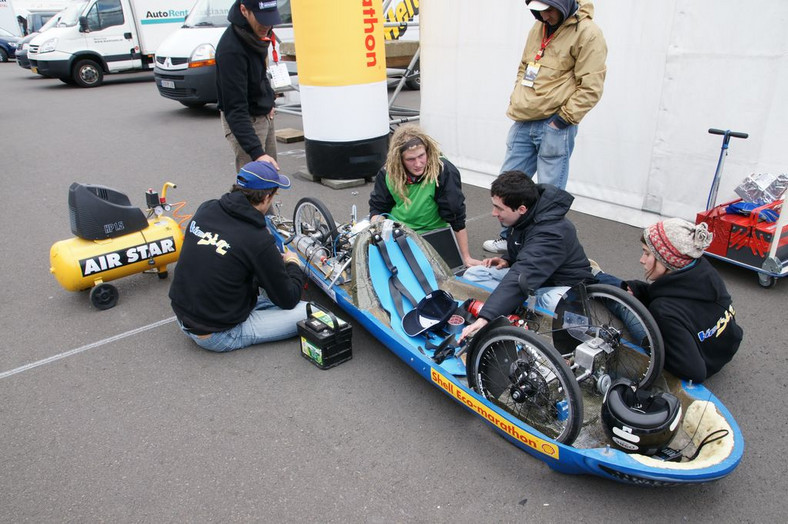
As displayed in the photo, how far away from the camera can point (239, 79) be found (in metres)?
4.81

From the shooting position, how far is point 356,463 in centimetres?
303

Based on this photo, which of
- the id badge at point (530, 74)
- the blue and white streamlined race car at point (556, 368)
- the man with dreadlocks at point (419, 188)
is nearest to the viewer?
the blue and white streamlined race car at point (556, 368)

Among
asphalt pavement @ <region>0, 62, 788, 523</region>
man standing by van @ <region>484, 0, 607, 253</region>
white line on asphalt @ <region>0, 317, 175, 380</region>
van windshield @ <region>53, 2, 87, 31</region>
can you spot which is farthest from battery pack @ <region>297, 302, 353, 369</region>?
van windshield @ <region>53, 2, 87, 31</region>

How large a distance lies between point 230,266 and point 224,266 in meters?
0.04

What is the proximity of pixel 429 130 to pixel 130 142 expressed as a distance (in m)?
5.82

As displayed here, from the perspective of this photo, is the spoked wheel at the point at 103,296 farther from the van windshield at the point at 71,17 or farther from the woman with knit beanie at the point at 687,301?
the van windshield at the point at 71,17

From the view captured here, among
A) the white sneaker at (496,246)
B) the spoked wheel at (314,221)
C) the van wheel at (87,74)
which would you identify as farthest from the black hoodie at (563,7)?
the van wheel at (87,74)

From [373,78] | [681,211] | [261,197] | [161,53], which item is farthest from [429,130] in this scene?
[161,53]

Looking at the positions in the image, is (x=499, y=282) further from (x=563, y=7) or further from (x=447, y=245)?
(x=563, y=7)

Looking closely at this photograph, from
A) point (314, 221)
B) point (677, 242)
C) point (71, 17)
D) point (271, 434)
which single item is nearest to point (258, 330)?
point (271, 434)

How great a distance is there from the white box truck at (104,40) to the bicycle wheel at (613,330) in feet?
56.2

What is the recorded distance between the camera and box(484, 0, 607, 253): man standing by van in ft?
14.7

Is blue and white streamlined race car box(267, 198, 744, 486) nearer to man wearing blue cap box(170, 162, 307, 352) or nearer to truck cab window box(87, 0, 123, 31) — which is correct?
man wearing blue cap box(170, 162, 307, 352)

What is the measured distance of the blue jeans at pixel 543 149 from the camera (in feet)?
16.2
